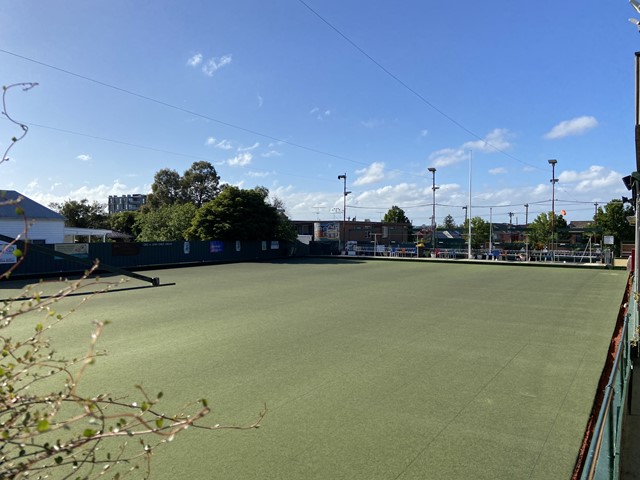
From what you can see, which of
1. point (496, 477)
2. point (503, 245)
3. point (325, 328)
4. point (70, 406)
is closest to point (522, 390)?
point (496, 477)

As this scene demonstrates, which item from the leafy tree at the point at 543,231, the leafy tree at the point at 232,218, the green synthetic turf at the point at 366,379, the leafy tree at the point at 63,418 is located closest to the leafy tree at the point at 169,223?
the leafy tree at the point at 232,218

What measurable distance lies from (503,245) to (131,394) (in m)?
62.2

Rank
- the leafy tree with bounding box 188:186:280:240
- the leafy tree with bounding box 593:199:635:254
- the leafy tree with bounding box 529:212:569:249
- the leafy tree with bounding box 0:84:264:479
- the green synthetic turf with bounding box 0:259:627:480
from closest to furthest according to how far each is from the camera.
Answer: the leafy tree with bounding box 0:84:264:479, the green synthetic turf with bounding box 0:259:627:480, the leafy tree with bounding box 188:186:280:240, the leafy tree with bounding box 593:199:635:254, the leafy tree with bounding box 529:212:569:249

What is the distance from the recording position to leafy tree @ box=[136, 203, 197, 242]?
44625mm

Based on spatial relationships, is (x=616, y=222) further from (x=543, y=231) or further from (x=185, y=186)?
(x=185, y=186)

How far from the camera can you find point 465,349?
319 inches

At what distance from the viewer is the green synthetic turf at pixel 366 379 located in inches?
164

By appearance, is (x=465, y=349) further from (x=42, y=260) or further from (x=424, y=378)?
(x=42, y=260)

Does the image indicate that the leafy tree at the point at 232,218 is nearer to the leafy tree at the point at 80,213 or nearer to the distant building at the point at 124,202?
the leafy tree at the point at 80,213

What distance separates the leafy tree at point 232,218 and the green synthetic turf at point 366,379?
22.5m

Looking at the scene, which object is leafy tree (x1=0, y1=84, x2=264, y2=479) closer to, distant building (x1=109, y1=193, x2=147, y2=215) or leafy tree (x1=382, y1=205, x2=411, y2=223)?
leafy tree (x1=382, y1=205, x2=411, y2=223)

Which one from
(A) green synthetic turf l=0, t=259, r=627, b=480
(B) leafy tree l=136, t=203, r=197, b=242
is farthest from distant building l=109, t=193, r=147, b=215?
(A) green synthetic turf l=0, t=259, r=627, b=480

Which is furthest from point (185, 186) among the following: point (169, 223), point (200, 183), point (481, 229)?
point (481, 229)

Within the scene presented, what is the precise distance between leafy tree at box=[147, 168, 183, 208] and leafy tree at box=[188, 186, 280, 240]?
3440 cm
